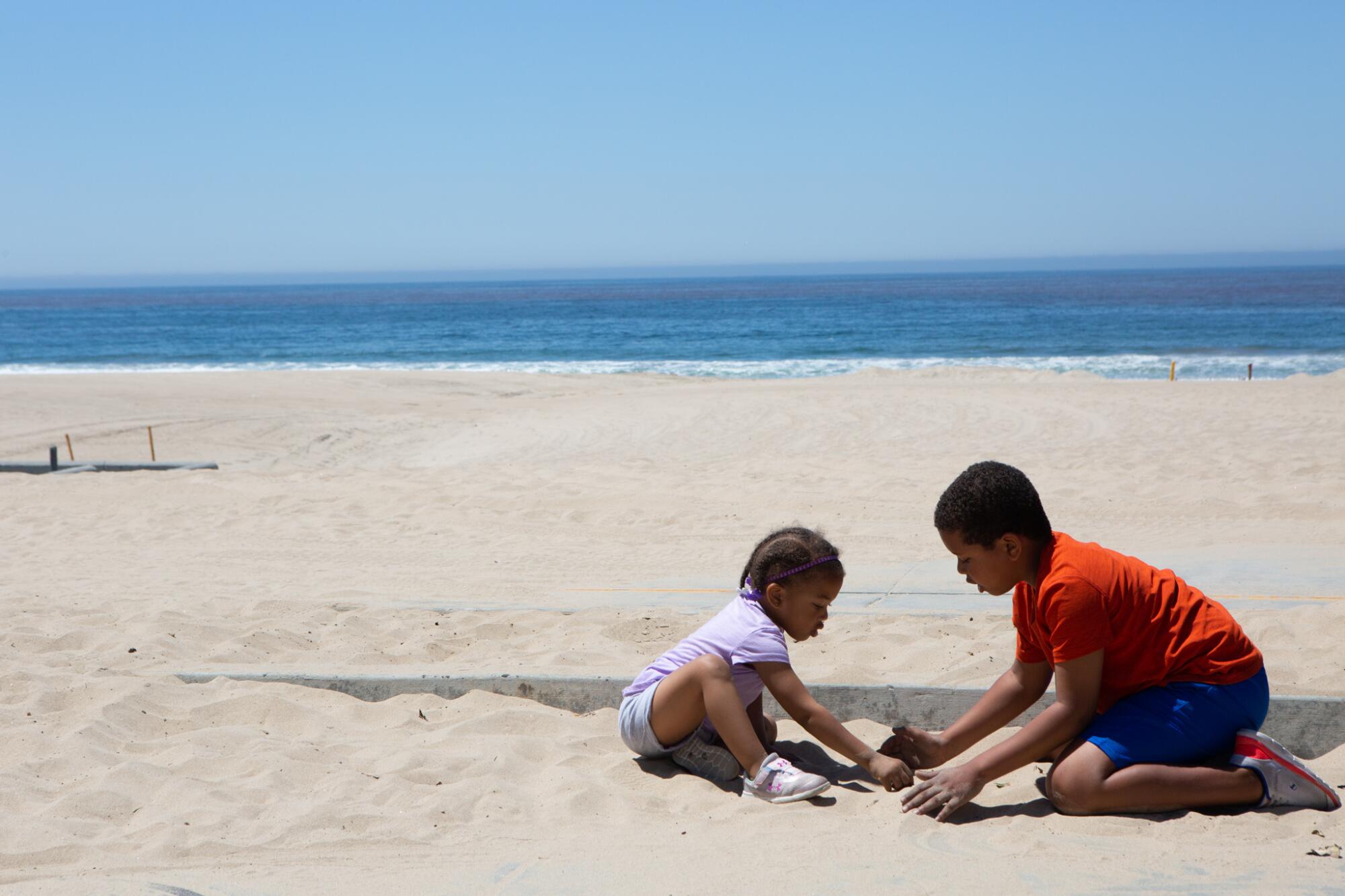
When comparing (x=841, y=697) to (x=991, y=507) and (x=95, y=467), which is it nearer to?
(x=991, y=507)

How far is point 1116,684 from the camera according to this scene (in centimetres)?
344

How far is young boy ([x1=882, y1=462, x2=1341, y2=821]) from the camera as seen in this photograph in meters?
3.26

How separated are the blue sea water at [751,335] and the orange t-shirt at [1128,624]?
2655 cm

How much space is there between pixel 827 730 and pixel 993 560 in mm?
791

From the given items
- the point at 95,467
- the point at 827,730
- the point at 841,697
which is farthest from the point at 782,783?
the point at 95,467

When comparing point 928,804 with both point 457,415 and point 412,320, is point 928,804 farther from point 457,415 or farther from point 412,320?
point 412,320

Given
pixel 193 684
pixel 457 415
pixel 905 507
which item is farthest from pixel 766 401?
pixel 193 684

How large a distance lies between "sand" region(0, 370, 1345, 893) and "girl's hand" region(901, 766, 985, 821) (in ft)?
0.24

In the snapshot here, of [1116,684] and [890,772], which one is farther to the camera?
[890,772]

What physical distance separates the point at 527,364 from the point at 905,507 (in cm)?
2922

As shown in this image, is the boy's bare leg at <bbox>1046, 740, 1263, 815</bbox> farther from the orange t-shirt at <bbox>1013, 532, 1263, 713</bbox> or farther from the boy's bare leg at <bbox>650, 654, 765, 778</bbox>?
the boy's bare leg at <bbox>650, 654, 765, 778</bbox>

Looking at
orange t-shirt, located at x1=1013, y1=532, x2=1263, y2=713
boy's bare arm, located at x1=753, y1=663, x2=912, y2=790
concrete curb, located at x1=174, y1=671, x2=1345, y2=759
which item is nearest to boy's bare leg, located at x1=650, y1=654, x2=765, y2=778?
boy's bare arm, located at x1=753, y1=663, x2=912, y2=790

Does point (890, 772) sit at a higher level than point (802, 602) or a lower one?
lower

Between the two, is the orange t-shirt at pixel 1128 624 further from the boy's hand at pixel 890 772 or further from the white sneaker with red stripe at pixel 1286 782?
the boy's hand at pixel 890 772
